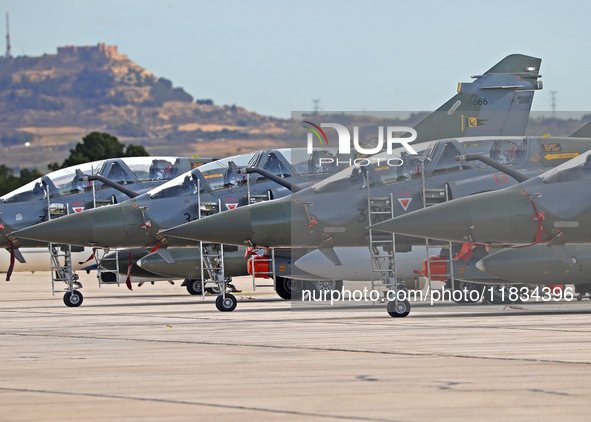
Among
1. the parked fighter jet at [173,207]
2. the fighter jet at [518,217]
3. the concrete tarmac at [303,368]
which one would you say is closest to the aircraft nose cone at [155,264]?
the parked fighter jet at [173,207]

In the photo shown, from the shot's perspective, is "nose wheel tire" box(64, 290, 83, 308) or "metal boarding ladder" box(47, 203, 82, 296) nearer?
"metal boarding ladder" box(47, 203, 82, 296)

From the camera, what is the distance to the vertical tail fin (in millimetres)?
22234

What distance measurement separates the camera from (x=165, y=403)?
8.22 metres

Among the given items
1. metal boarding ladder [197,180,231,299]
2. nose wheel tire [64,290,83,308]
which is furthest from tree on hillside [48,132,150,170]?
metal boarding ladder [197,180,231,299]

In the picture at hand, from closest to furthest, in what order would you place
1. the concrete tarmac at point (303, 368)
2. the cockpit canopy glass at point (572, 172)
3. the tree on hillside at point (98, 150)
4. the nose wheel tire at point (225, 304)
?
the concrete tarmac at point (303, 368), the cockpit canopy glass at point (572, 172), the nose wheel tire at point (225, 304), the tree on hillside at point (98, 150)

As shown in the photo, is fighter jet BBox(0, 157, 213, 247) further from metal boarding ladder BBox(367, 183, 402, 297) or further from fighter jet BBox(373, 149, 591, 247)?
fighter jet BBox(373, 149, 591, 247)

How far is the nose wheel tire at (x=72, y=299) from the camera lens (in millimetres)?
23906

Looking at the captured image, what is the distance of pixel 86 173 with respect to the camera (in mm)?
25047

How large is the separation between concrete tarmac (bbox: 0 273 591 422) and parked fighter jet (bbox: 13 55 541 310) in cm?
378

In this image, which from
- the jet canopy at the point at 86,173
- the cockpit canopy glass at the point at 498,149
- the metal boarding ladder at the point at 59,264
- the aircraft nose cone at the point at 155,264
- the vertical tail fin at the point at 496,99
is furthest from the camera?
the jet canopy at the point at 86,173

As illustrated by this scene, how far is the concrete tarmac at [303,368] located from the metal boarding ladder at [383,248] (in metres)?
0.66

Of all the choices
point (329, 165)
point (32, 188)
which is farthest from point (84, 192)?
point (329, 165)
